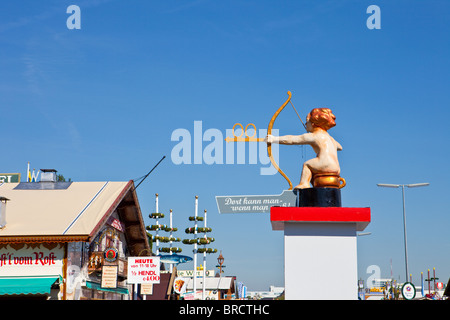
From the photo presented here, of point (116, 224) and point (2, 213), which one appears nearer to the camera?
point (2, 213)

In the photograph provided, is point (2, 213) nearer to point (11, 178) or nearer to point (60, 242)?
point (60, 242)

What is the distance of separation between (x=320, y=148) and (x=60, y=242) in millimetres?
16966

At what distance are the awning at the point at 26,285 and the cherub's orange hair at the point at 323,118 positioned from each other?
54.7ft

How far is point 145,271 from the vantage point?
24797 mm

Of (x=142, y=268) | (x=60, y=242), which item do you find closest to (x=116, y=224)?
(x=142, y=268)

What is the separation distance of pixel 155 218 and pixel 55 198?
78.1ft

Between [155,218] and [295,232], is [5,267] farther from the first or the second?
[155,218]

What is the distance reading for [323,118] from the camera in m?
9.84

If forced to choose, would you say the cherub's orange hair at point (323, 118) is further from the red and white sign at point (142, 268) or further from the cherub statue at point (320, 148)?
the red and white sign at point (142, 268)

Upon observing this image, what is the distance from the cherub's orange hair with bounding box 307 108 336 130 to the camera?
986cm

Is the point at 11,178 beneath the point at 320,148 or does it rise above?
above
